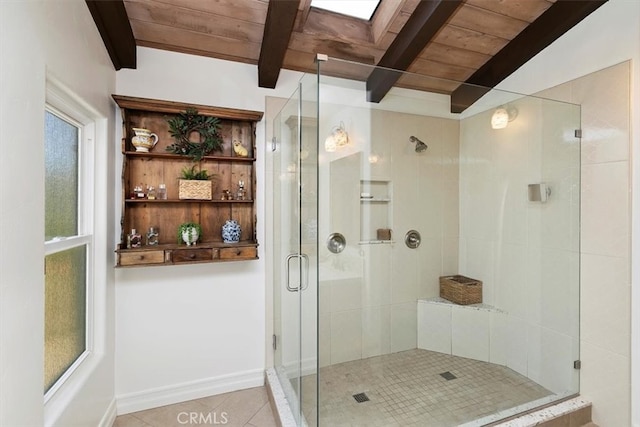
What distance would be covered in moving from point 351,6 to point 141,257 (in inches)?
85.1

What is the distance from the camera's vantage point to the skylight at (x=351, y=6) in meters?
1.92

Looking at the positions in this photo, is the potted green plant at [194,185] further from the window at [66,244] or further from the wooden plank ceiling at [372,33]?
the wooden plank ceiling at [372,33]

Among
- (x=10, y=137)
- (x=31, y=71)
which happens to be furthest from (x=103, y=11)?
(x=10, y=137)

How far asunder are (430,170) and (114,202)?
7.88 feet

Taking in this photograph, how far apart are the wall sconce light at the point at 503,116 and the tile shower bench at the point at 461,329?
4.96ft

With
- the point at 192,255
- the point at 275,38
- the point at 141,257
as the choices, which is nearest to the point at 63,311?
the point at 141,257

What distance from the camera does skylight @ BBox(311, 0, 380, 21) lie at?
192 centimetres

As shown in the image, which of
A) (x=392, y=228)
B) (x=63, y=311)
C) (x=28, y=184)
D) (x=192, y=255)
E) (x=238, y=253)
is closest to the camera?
(x=28, y=184)

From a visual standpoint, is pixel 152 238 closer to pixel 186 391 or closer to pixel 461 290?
pixel 186 391

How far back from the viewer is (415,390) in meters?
2.04

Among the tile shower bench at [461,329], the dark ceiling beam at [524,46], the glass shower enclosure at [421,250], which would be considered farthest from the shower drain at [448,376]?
the dark ceiling beam at [524,46]

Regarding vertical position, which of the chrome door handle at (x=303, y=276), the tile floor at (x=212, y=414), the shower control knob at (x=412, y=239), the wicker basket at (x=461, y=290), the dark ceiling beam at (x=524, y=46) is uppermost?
the dark ceiling beam at (x=524, y=46)

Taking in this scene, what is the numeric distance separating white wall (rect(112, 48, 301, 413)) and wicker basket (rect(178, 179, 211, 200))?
1.29 feet

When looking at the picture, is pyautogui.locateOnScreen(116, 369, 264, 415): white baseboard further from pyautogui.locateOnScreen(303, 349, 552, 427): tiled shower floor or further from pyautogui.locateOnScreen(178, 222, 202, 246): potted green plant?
pyautogui.locateOnScreen(178, 222, 202, 246): potted green plant
